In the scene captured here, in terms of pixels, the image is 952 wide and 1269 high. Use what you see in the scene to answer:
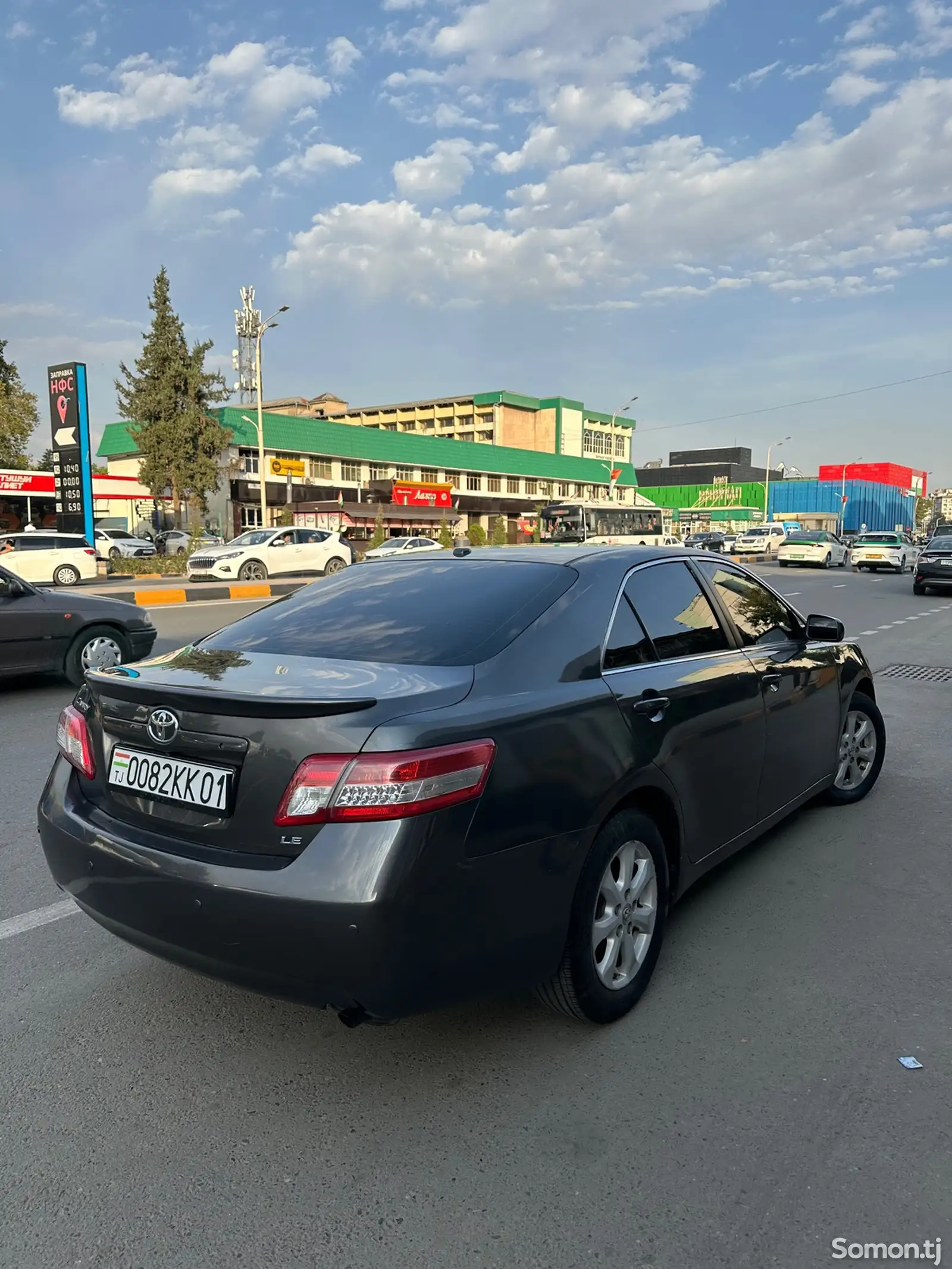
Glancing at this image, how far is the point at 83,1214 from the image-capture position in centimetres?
208

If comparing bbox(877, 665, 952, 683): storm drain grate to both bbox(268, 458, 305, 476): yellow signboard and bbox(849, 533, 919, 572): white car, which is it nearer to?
bbox(849, 533, 919, 572): white car

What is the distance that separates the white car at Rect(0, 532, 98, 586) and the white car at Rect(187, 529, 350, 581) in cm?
335

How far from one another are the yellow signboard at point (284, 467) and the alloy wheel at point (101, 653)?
151 feet

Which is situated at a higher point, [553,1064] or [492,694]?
[492,694]

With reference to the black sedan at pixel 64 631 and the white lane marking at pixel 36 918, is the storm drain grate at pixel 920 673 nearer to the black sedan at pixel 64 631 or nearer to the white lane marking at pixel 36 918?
the black sedan at pixel 64 631

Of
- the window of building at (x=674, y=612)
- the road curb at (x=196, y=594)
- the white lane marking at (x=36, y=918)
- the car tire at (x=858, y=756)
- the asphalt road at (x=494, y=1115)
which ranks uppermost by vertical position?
the window of building at (x=674, y=612)

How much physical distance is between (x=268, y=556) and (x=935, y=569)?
56.8ft

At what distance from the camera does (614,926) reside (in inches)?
112

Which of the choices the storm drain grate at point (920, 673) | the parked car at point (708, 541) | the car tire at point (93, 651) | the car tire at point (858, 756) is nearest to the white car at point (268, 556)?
the car tire at point (93, 651)

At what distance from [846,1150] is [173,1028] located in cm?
198

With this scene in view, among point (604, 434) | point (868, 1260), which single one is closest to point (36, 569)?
point (868, 1260)

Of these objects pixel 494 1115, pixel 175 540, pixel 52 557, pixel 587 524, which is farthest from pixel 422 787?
pixel 175 540

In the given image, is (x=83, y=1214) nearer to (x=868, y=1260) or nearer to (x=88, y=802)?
(x=88, y=802)

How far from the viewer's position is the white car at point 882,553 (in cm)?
3312
